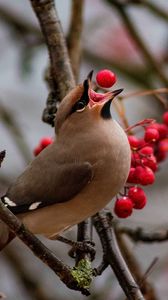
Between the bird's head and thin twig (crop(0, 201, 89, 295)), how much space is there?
68 centimetres

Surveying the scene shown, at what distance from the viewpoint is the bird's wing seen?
2.92 metres

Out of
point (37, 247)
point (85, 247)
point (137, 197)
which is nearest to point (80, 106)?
point (137, 197)

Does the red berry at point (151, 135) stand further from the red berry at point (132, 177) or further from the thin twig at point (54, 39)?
the thin twig at point (54, 39)

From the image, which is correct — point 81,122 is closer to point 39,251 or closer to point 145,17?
point 39,251

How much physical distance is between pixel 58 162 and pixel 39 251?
0.64 metres

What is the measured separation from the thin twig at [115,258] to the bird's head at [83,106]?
37cm

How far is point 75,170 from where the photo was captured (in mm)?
2898

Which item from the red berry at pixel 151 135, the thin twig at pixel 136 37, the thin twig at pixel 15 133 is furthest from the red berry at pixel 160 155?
the thin twig at pixel 15 133

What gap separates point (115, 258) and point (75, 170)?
0.41 m

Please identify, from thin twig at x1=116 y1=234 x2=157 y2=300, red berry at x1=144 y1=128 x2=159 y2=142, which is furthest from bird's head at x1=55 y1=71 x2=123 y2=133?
thin twig at x1=116 y1=234 x2=157 y2=300

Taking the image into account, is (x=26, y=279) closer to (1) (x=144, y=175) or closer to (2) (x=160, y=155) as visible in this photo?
(2) (x=160, y=155)

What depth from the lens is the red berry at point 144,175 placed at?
2828mm

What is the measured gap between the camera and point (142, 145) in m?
2.94

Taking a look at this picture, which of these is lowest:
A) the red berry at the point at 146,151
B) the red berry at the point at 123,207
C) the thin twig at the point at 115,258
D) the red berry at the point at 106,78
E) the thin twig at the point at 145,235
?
the thin twig at the point at 145,235
